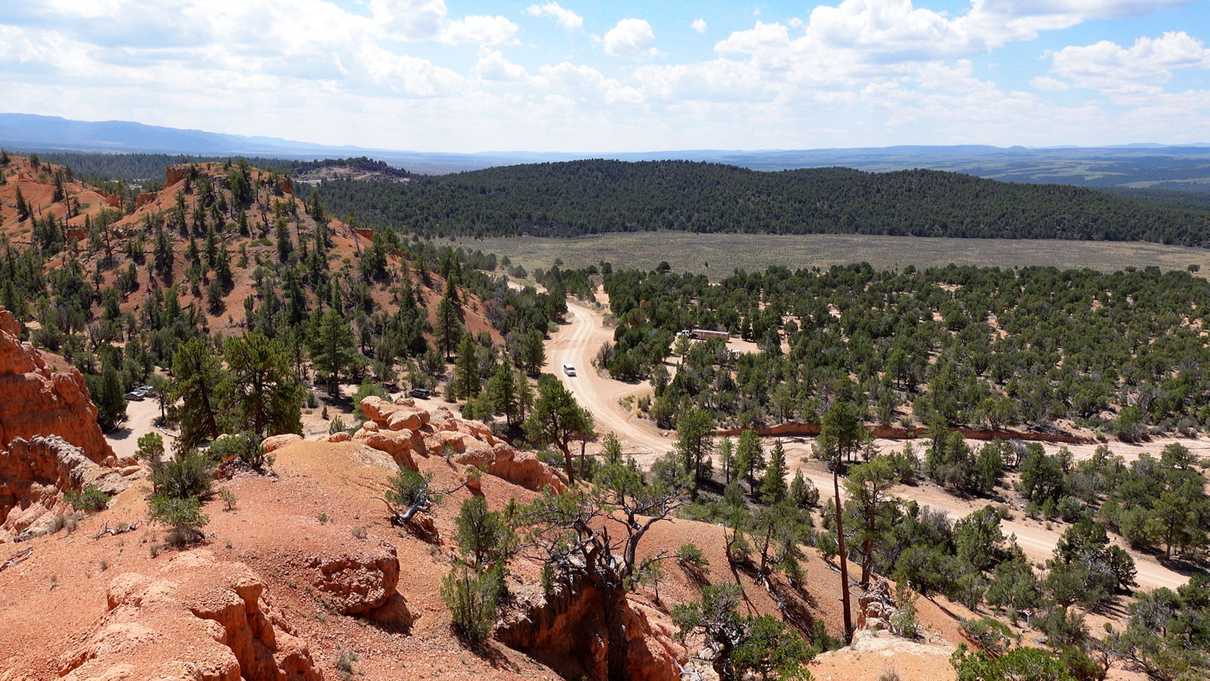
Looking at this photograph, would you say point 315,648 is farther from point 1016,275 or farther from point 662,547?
point 1016,275

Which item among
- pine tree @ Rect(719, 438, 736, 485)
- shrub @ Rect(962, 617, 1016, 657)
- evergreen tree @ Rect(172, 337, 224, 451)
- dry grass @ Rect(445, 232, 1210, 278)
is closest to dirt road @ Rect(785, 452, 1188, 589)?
pine tree @ Rect(719, 438, 736, 485)

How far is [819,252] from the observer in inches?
6855

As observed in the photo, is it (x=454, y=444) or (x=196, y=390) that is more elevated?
(x=196, y=390)

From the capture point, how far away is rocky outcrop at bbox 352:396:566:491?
104 feet

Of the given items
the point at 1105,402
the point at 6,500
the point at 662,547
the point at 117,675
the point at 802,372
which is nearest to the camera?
the point at 117,675

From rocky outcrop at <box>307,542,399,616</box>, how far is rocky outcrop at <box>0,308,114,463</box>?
56.1 ft

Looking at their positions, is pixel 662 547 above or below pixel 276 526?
below

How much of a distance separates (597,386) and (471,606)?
191ft

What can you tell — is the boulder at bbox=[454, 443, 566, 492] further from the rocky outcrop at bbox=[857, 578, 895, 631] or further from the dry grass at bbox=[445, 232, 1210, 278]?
the dry grass at bbox=[445, 232, 1210, 278]

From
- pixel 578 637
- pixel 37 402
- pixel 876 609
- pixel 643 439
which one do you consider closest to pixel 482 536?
pixel 578 637

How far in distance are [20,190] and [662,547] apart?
509ft

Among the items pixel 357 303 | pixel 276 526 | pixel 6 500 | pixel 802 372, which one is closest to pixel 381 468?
pixel 276 526

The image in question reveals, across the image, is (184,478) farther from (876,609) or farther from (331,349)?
(331,349)

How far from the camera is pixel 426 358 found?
7706 cm
